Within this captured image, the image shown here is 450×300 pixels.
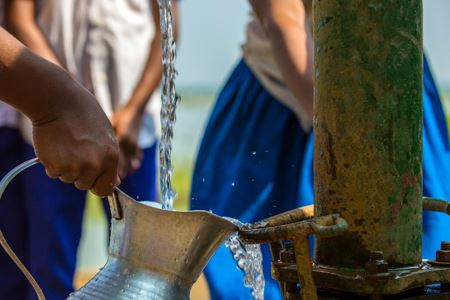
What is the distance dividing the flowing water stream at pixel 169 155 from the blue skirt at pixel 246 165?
559 mm

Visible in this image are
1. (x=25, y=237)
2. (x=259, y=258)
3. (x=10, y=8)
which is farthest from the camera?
(x=25, y=237)

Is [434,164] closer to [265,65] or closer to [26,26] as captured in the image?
[265,65]

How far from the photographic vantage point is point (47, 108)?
134 cm

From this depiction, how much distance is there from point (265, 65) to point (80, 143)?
124 centimetres

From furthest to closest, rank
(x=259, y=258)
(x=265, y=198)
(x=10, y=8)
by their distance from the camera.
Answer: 1. (x=10, y=8)
2. (x=265, y=198)
3. (x=259, y=258)

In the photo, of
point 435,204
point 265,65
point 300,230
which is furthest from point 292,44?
point 300,230

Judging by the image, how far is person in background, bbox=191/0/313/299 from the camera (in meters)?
2.40

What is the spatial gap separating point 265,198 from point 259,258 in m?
0.82

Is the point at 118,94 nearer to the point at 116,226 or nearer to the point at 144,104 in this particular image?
the point at 144,104

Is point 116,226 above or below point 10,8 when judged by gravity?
below

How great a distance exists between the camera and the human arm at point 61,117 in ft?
4.36

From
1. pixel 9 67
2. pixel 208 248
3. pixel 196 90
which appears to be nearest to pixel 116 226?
pixel 208 248

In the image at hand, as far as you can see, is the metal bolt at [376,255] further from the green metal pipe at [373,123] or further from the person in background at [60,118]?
the person in background at [60,118]

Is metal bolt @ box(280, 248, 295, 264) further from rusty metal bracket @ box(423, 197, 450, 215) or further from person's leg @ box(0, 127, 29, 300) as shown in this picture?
person's leg @ box(0, 127, 29, 300)
